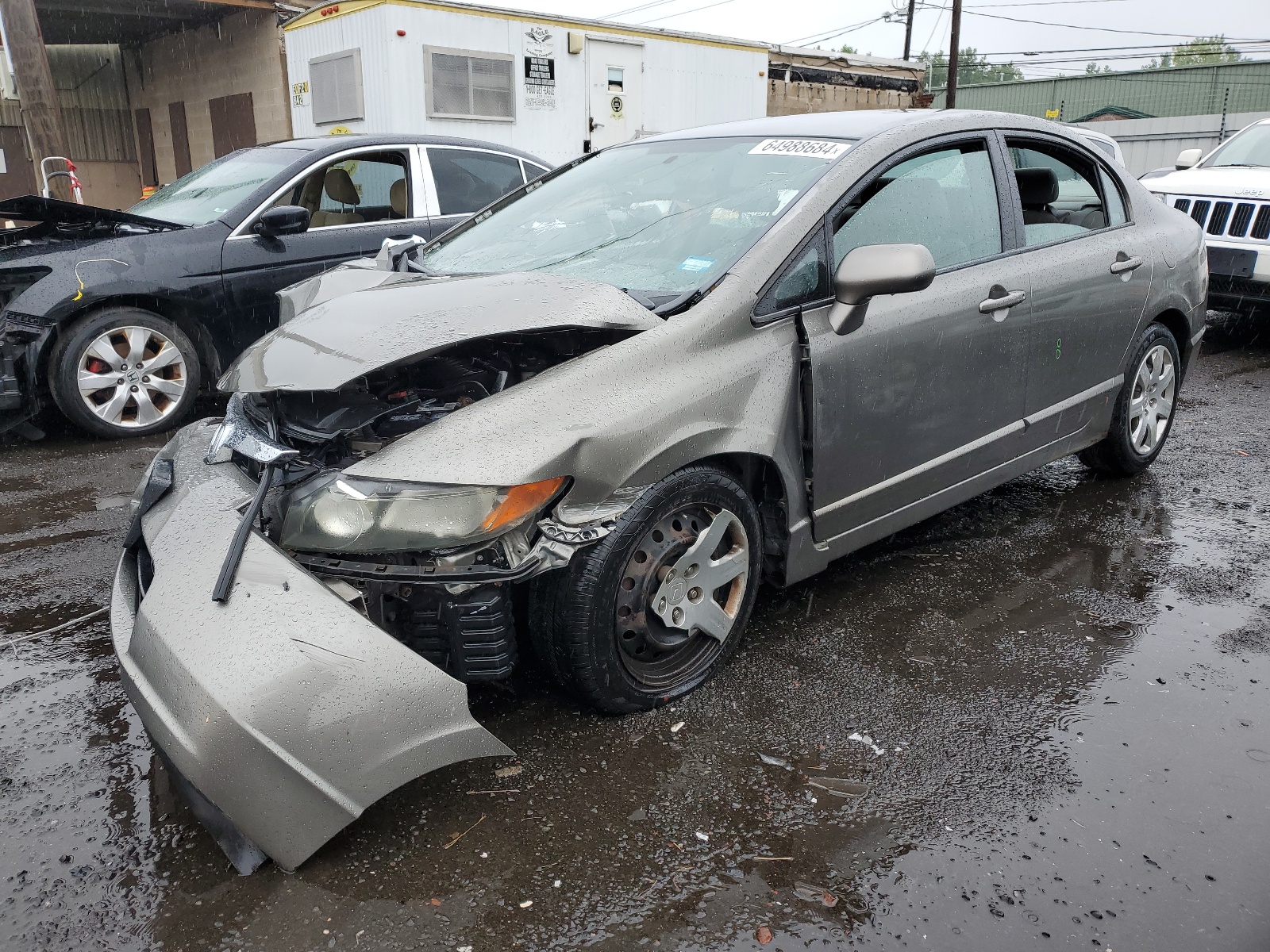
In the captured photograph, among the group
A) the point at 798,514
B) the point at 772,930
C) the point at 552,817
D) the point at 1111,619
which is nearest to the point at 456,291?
the point at 798,514

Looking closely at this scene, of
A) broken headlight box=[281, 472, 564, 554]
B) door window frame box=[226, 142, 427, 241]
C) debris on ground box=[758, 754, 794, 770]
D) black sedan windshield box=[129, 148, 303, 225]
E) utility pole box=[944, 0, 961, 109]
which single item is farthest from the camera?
utility pole box=[944, 0, 961, 109]

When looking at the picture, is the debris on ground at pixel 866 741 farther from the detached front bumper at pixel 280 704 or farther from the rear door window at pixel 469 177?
the rear door window at pixel 469 177

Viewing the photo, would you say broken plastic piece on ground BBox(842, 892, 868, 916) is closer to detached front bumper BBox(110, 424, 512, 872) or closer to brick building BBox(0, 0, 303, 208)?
detached front bumper BBox(110, 424, 512, 872)

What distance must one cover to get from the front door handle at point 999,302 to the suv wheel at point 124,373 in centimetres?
436

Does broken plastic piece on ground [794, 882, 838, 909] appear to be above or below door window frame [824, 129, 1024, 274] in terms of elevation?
below

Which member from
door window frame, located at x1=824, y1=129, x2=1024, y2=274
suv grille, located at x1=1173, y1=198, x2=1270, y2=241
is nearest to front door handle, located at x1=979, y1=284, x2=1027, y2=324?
door window frame, located at x1=824, y1=129, x2=1024, y2=274

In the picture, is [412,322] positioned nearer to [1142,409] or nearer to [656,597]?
[656,597]

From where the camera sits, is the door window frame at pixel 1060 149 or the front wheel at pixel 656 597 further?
the door window frame at pixel 1060 149

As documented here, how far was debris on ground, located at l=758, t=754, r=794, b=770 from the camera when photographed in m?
2.57

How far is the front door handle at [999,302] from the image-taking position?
134 inches

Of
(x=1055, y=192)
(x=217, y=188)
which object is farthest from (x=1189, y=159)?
(x=217, y=188)

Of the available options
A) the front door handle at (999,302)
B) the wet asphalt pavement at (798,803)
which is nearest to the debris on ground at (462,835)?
the wet asphalt pavement at (798,803)

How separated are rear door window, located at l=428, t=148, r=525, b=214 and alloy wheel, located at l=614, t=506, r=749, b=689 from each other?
4.20m

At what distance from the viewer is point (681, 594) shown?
270 cm
